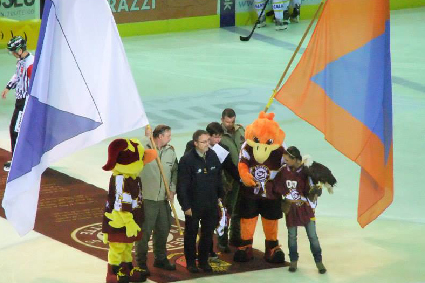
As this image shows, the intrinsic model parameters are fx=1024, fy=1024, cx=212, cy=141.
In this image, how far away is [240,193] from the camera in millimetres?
10281

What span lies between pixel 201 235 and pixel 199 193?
433 mm

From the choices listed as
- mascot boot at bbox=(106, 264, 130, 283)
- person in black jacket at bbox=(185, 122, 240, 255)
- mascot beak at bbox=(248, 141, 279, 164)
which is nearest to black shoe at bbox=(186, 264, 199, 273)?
person in black jacket at bbox=(185, 122, 240, 255)

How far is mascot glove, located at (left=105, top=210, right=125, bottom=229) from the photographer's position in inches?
365

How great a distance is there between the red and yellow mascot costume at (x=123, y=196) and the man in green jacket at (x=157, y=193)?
8.0 inches

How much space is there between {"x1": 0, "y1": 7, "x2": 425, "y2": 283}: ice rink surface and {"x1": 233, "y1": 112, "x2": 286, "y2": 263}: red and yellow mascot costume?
0.35m

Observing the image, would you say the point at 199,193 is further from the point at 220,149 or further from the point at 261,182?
the point at 261,182

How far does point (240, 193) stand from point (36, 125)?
7.93ft

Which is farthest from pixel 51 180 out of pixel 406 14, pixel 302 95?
pixel 406 14

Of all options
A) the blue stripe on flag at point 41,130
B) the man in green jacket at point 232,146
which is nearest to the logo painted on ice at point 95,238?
the man in green jacket at point 232,146

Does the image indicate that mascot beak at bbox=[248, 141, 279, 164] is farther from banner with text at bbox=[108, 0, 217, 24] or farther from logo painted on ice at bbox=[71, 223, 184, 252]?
banner with text at bbox=[108, 0, 217, 24]

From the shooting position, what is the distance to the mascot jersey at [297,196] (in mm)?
9781

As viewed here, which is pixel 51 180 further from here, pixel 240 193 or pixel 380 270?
pixel 380 270

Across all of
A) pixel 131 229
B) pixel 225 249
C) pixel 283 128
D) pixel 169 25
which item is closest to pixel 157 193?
pixel 131 229

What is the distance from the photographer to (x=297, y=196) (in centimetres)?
980
